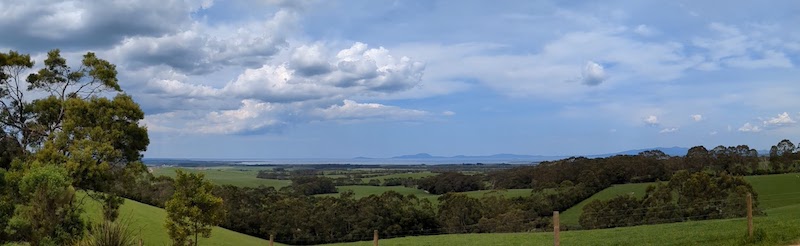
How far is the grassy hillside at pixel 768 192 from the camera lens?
62.0 metres

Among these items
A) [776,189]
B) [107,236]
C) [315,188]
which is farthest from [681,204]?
[315,188]

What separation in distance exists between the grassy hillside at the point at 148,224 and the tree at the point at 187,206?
1196 centimetres

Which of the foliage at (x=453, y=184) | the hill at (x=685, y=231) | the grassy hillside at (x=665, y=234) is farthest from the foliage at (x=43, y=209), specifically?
the foliage at (x=453, y=184)

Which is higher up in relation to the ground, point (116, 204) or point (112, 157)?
point (112, 157)

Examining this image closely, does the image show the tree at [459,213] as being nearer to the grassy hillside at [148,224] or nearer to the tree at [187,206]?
the grassy hillside at [148,224]

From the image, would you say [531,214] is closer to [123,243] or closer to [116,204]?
[116,204]

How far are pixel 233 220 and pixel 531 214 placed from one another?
39.2 m

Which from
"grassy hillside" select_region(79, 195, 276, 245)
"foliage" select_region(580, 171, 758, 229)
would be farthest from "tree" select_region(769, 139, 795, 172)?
"grassy hillside" select_region(79, 195, 276, 245)

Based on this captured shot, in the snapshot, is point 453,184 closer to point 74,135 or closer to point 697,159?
point 697,159

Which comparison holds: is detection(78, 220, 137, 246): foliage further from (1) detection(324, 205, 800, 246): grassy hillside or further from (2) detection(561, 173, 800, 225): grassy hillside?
(2) detection(561, 173, 800, 225): grassy hillside

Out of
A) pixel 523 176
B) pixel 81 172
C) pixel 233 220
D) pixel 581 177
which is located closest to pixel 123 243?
pixel 81 172

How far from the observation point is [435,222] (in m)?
76.1

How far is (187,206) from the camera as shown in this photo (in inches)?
887

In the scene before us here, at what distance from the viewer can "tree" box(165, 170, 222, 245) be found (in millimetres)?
22312
